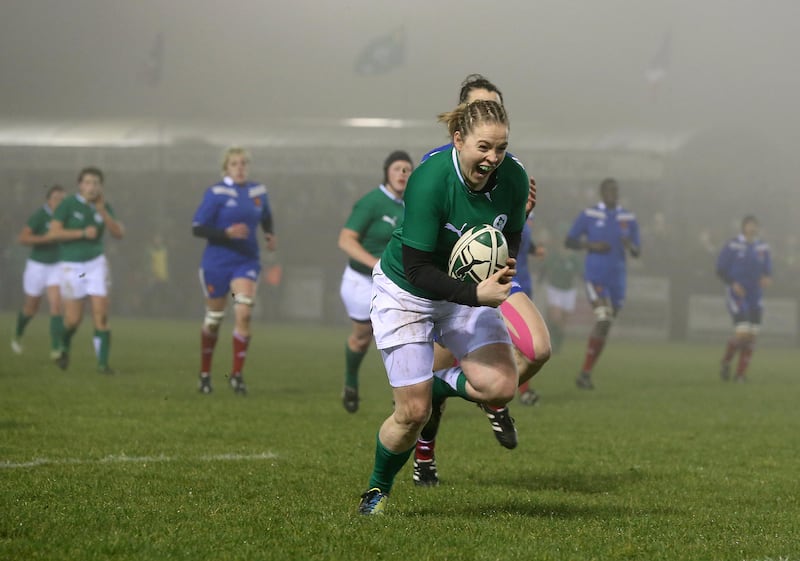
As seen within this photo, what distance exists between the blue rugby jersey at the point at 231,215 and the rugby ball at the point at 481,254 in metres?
6.91

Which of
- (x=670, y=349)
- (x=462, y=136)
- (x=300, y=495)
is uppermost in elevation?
(x=462, y=136)

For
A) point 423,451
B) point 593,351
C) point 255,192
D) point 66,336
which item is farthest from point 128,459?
point 593,351

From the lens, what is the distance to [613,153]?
3503 cm

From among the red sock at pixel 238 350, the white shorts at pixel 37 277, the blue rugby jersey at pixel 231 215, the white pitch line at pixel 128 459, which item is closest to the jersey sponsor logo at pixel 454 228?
the white pitch line at pixel 128 459

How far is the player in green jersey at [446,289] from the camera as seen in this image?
5328 mm

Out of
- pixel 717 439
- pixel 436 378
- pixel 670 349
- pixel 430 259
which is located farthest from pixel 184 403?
pixel 670 349

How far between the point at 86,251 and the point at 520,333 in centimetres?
881

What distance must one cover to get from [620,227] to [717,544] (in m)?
10.3

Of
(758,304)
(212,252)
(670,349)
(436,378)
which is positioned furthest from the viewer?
(670,349)

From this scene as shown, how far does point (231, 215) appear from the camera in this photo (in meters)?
12.3

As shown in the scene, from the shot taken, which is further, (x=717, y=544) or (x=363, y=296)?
(x=363, y=296)

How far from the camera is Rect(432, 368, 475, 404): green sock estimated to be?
19.4 ft

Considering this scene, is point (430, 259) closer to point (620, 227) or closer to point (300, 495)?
point (300, 495)

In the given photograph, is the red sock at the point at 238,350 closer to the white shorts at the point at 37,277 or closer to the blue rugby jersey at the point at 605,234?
the blue rugby jersey at the point at 605,234
